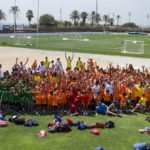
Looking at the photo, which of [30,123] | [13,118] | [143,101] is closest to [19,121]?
[13,118]

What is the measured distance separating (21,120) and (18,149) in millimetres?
2753

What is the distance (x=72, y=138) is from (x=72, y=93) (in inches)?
150

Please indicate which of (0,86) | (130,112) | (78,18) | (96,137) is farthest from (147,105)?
(78,18)

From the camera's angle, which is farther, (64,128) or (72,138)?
(64,128)

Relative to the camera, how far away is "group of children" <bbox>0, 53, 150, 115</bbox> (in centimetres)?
1731

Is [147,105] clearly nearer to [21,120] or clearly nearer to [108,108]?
[108,108]

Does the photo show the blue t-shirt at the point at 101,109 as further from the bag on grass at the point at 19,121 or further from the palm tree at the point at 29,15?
the palm tree at the point at 29,15

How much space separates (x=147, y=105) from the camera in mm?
18984

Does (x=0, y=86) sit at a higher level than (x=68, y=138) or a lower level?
higher

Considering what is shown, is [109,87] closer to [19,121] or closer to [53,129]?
[53,129]

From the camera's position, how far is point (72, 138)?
559 inches

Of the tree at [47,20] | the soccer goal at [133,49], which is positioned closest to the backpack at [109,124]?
the soccer goal at [133,49]

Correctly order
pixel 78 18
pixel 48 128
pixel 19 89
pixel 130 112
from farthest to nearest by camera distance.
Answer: pixel 78 18
pixel 130 112
pixel 19 89
pixel 48 128

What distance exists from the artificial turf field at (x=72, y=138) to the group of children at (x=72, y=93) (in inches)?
56.9
